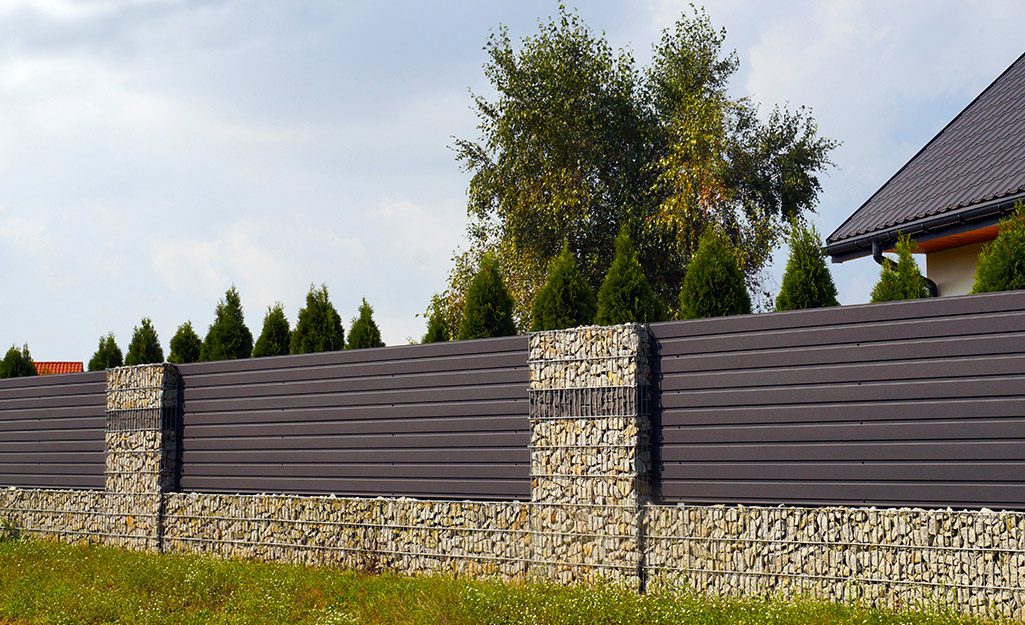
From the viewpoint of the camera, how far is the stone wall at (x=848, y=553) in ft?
18.2

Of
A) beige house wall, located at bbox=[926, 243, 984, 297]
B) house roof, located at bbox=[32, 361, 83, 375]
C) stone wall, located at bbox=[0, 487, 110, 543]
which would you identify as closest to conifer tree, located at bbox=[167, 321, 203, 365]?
stone wall, located at bbox=[0, 487, 110, 543]

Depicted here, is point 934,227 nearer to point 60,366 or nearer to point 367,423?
point 367,423

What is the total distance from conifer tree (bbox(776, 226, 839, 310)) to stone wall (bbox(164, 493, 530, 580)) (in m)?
2.68

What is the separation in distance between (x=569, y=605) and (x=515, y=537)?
1.40 metres

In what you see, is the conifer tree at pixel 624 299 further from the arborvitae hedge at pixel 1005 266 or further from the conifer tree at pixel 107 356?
the conifer tree at pixel 107 356

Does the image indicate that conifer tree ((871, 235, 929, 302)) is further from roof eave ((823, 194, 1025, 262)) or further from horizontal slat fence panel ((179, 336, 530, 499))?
horizontal slat fence panel ((179, 336, 530, 499))

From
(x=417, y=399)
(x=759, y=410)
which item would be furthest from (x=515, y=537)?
(x=759, y=410)

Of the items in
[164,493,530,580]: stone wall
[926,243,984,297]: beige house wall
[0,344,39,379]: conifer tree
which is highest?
[926,243,984,297]: beige house wall

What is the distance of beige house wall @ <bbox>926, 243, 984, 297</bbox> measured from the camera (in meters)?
9.30

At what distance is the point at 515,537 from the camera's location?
7.31 meters

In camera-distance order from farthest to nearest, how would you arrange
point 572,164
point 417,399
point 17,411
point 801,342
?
point 572,164 < point 17,411 < point 417,399 < point 801,342

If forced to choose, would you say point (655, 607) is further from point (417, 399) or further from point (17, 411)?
point (17, 411)

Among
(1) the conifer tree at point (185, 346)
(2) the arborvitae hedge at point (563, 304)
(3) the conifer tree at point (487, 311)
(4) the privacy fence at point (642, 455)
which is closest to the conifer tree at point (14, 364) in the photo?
(1) the conifer tree at point (185, 346)

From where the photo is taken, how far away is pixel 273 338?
10539 millimetres
